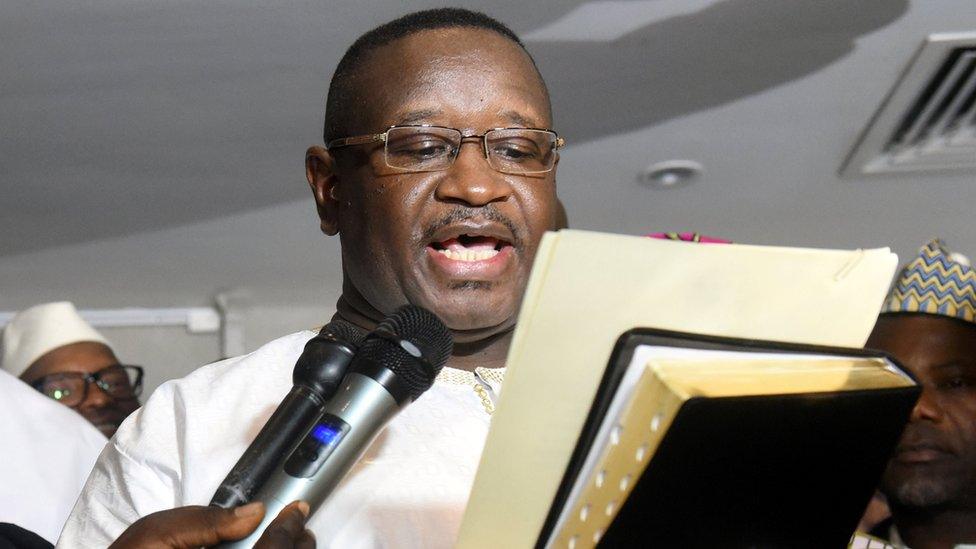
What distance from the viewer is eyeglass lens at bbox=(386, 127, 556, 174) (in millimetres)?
1537

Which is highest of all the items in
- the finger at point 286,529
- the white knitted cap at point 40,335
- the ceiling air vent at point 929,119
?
the ceiling air vent at point 929,119

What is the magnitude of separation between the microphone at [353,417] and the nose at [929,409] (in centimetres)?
206

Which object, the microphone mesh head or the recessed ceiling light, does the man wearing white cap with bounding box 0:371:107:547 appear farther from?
the recessed ceiling light

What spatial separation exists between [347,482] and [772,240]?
507cm

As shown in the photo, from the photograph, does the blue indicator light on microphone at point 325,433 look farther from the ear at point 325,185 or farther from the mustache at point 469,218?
the ear at point 325,185

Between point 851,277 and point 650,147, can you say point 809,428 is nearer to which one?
point 851,277

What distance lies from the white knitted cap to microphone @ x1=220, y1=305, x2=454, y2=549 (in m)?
4.10

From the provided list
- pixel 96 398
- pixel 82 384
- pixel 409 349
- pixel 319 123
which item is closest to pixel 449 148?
pixel 409 349

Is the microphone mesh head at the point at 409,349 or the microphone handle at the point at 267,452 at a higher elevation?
the microphone mesh head at the point at 409,349

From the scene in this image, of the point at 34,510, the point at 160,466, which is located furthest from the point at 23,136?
the point at 160,466

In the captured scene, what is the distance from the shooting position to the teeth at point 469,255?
152cm

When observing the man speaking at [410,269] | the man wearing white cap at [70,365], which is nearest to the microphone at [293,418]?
the man speaking at [410,269]

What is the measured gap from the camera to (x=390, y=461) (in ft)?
4.67

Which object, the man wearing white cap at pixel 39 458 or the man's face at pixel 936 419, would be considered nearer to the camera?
the man wearing white cap at pixel 39 458
